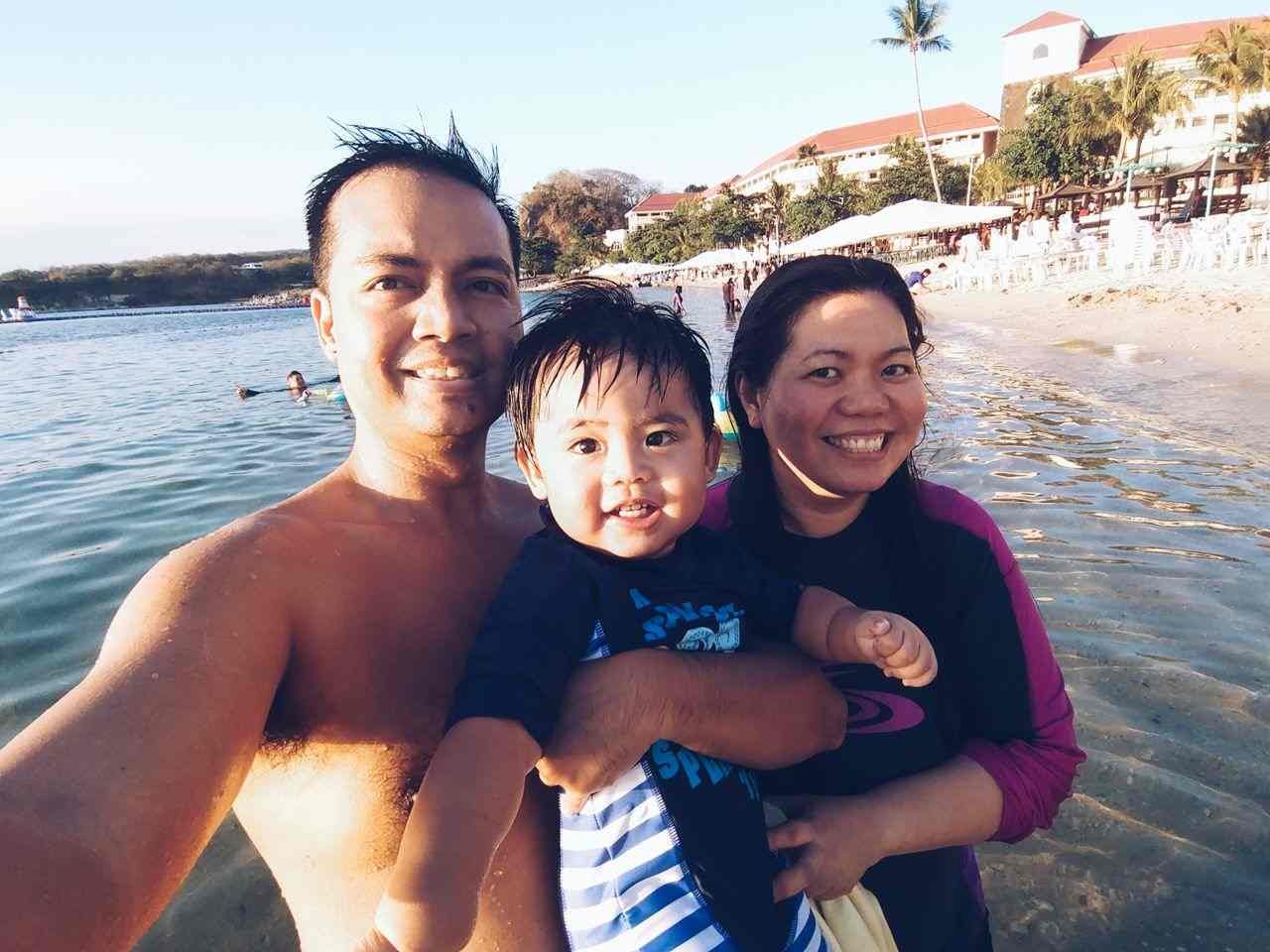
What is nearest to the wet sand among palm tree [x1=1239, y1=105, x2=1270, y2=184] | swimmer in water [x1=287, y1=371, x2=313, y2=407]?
swimmer in water [x1=287, y1=371, x2=313, y2=407]

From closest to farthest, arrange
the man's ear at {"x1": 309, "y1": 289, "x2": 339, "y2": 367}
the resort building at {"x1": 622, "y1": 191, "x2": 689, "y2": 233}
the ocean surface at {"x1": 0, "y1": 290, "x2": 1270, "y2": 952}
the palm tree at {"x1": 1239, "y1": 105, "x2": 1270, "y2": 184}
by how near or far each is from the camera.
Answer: the man's ear at {"x1": 309, "y1": 289, "x2": 339, "y2": 367}, the ocean surface at {"x1": 0, "y1": 290, "x2": 1270, "y2": 952}, the palm tree at {"x1": 1239, "y1": 105, "x2": 1270, "y2": 184}, the resort building at {"x1": 622, "y1": 191, "x2": 689, "y2": 233}

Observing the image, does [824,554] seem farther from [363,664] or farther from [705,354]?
[363,664]

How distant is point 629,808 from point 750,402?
4.14ft

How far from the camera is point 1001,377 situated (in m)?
13.6

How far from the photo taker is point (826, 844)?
1600mm

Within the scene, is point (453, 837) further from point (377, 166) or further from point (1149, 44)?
point (1149, 44)

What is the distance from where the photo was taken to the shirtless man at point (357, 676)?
→ 1206 millimetres

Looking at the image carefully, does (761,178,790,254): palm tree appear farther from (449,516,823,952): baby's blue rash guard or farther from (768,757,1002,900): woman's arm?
(449,516,823,952): baby's blue rash guard

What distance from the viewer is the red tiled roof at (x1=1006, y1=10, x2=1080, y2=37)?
230 ft

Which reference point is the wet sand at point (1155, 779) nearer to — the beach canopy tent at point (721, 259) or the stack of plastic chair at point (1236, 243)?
the stack of plastic chair at point (1236, 243)

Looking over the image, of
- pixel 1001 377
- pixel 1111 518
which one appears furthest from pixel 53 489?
pixel 1001 377

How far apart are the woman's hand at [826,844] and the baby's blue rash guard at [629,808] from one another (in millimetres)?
41

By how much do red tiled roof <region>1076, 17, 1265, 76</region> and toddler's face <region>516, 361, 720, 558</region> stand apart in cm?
8476

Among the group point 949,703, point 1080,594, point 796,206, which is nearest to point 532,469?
point 949,703
